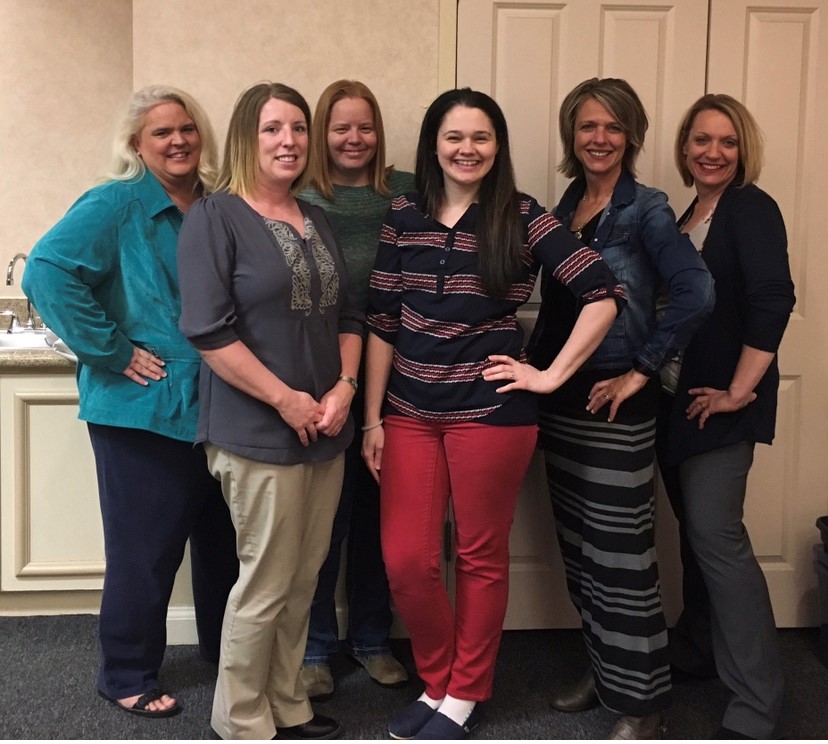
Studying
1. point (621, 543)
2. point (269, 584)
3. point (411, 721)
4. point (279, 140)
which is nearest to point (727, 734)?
point (621, 543)

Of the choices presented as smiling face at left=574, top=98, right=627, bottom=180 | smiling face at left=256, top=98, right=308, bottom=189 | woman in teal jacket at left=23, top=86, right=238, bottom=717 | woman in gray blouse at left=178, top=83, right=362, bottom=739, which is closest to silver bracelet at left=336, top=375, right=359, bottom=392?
A: woman in gray blouse at left=178, top=83, right=362, bottom=739

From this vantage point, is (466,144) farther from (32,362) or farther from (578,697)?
(32,362)

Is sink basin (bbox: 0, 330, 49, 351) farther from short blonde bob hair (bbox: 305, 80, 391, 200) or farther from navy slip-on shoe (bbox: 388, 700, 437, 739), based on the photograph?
navy slip-on shoe (bbox: 388, 700, 437, 739)

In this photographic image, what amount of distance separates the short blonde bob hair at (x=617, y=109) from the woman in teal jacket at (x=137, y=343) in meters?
0.91

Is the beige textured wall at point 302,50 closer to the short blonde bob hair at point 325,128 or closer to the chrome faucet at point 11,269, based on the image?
the short blonde bob hair at point 325,128

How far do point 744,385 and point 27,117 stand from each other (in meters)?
2.76

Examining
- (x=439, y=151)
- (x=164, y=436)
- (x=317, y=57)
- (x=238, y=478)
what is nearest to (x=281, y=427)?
(x=238, y=478)

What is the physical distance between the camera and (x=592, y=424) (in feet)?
6.52

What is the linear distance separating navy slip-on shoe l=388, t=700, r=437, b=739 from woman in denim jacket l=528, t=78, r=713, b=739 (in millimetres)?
439

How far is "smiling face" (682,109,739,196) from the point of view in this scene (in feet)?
6.68

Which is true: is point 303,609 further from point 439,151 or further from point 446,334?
point 439,151

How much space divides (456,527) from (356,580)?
1.87 ft

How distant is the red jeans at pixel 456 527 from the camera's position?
1.91 meters

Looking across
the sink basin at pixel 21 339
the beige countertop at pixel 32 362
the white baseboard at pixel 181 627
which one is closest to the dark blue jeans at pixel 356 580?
the white baseboard at pixel 181 627
